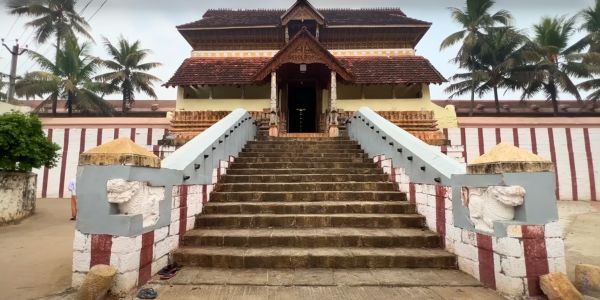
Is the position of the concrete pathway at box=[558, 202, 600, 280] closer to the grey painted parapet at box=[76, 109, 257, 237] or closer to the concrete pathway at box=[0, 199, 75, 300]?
the grey painted parapet at box=[76, 109, 257, 237]

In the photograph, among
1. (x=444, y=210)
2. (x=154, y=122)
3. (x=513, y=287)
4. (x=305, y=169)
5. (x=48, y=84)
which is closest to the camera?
(x=513, y=287)

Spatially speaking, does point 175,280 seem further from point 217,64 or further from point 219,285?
point 217,64

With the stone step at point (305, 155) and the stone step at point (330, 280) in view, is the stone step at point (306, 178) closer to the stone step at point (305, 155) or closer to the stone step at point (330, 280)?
the stone step at point (305, 155)

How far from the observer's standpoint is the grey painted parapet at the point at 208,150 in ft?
14.2

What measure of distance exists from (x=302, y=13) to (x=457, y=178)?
11497mm

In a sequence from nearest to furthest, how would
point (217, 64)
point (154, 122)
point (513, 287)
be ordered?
point (513, 287) → point (154, 122) → point (217, 64)

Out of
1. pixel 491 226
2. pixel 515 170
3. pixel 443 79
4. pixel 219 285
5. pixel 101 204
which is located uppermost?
pixel 443 79

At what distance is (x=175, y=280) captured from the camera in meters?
3.27

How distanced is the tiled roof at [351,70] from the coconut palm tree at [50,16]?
13.2 meters

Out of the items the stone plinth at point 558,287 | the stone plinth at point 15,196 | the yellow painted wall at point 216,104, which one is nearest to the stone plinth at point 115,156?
the stone plinth at point 558,287

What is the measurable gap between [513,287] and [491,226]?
1.86 feet

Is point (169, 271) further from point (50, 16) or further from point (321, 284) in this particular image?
point (50, 16)

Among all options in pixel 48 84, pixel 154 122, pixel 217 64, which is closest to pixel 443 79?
pixel 217 64

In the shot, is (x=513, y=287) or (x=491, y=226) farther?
(x=491, y=226)
